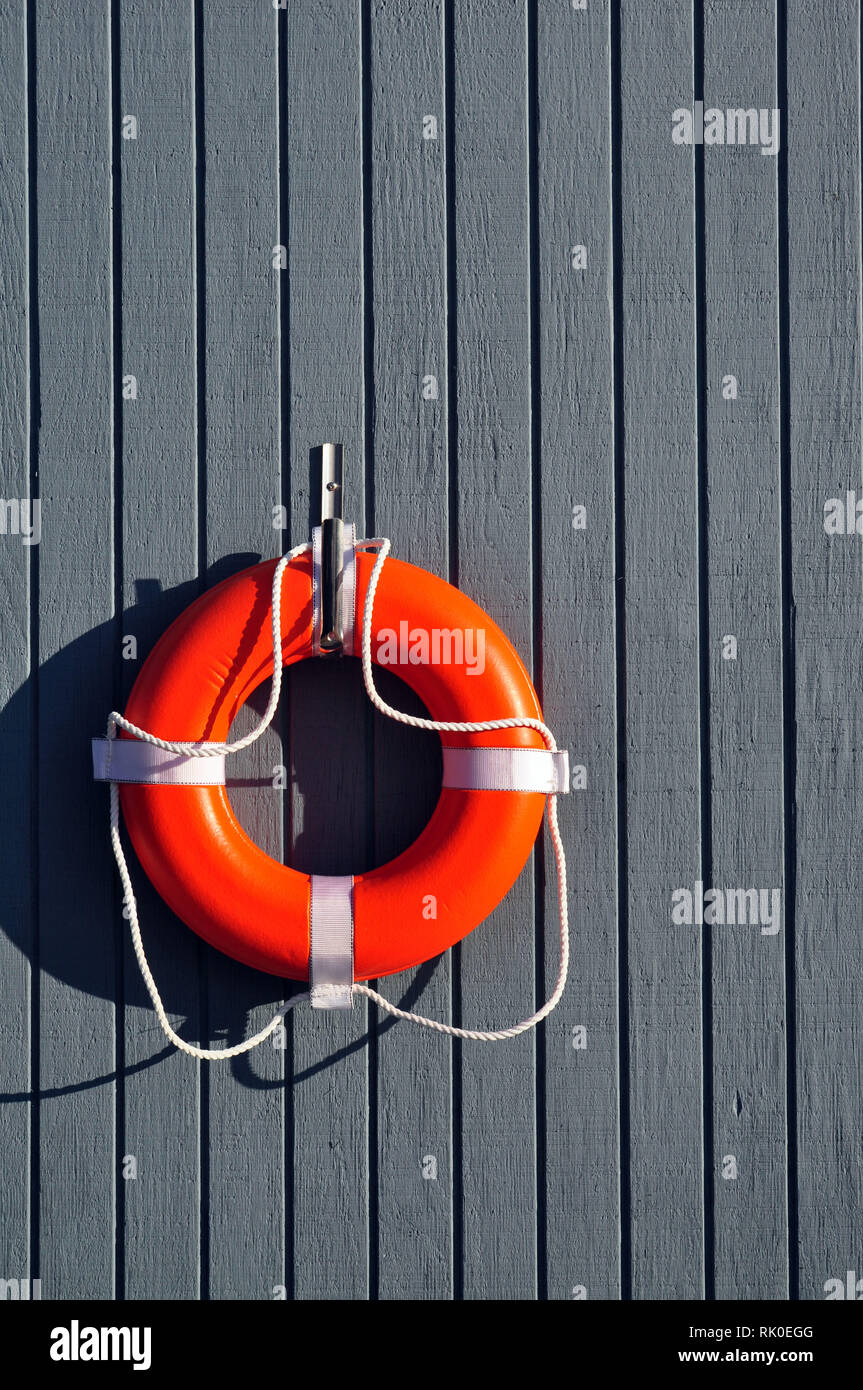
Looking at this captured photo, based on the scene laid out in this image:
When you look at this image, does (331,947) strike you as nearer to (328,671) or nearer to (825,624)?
(328,671)

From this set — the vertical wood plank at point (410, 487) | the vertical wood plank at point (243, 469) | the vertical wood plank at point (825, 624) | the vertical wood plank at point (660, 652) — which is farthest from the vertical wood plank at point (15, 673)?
the vertical wood plank at point (825, 624)

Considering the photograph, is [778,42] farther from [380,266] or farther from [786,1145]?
[786,1145]

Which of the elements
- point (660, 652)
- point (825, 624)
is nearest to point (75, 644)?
point (660, 652)

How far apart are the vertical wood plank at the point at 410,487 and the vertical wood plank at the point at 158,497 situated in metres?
0.27

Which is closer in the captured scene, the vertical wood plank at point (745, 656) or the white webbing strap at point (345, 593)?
the white webbing strap at point (345, 593)

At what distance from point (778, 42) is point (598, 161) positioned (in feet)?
1.02

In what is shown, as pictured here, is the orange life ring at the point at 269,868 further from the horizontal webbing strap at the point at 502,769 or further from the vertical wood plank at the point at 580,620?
the vertical wood plank at the point at 580,620

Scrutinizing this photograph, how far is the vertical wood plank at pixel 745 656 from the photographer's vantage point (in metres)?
1.46

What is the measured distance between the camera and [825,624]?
1481 millimetres

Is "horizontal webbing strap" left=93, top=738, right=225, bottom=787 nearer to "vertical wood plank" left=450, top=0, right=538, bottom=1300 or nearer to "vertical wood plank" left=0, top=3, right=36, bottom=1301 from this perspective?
"vertical wood plank" left=0, top=3, right=36, bottom=1301

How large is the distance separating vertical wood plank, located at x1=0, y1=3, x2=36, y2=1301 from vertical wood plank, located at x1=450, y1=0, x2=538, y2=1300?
0.62 metres

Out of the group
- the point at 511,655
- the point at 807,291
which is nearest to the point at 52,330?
the point at 511,655

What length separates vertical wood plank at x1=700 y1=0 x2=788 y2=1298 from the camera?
146 cm

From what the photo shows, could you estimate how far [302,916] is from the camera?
136cm
